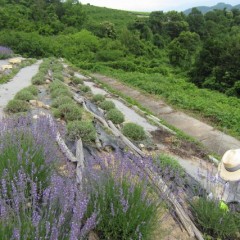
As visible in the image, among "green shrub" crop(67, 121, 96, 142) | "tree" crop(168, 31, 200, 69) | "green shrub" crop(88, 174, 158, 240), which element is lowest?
"tree" crop(168, 31, 200, 69)

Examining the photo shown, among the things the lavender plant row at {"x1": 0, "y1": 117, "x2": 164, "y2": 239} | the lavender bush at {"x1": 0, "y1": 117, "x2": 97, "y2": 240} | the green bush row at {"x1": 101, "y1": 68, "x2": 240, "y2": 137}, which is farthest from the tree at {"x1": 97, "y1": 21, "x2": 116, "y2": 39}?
the lavender plant row at {"x1": 0, "y1": 117, "x2": 164, "y2": 239}

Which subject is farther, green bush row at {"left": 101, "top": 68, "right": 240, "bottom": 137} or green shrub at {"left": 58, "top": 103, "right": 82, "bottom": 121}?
green bush row at {"left": 101, "top": 68, "right": 240, "bottom": 137}

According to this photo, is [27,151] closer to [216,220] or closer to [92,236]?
[92,236]

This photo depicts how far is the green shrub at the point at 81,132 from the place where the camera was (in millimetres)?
6598

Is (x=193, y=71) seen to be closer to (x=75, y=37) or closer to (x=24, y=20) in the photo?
(x=75, y=37)

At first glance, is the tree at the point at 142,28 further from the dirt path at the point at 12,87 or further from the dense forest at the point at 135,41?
the dirt path at the point at 12,87

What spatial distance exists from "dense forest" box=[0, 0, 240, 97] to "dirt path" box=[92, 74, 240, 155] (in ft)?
22.9

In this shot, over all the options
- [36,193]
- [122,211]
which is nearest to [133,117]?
[122,211]

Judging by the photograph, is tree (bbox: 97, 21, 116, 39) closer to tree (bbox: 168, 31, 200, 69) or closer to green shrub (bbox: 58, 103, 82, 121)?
tree (bbox: 168, 31, 200, 69)

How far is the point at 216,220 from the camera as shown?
437 centimetres

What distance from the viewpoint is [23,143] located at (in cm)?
388

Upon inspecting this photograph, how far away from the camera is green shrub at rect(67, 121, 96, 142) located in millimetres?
6598

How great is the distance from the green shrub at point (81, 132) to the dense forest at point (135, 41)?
52.8ft

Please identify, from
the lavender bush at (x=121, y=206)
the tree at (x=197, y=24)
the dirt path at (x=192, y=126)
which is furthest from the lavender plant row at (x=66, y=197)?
the tree at (x=197, y=24)
